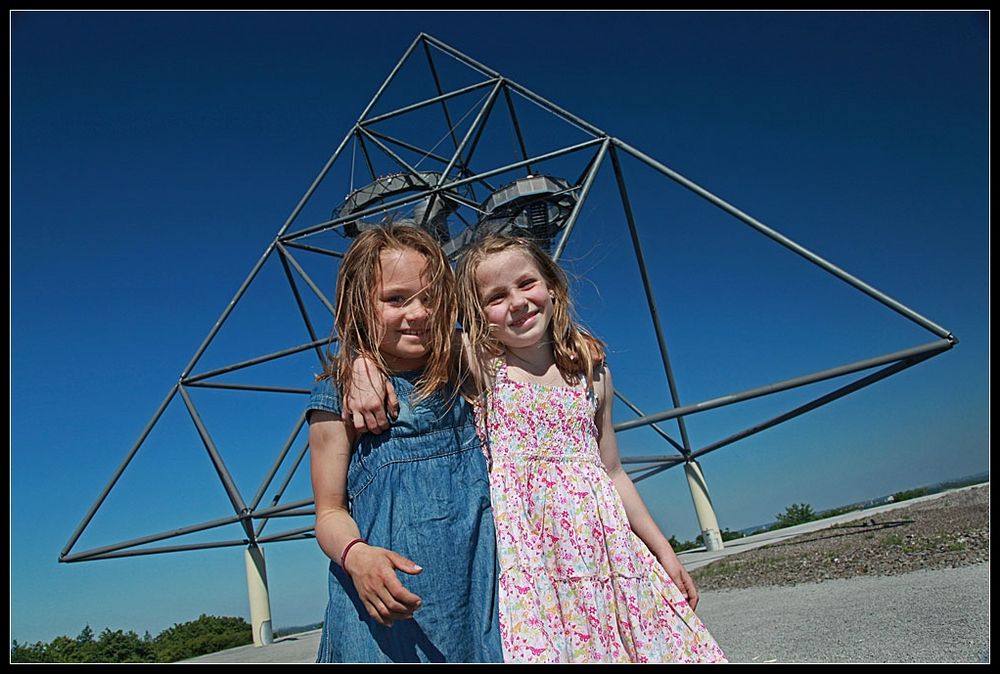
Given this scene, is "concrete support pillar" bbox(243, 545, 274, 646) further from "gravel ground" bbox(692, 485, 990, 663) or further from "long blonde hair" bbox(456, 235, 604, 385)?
"long blonde hair" bbox(456, 235, 604, 385)

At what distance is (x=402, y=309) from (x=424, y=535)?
638mm

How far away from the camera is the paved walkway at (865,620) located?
3488 millimetres

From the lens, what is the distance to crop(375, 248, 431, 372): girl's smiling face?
2000 mm

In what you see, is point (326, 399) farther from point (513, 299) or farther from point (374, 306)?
point (513, 299)

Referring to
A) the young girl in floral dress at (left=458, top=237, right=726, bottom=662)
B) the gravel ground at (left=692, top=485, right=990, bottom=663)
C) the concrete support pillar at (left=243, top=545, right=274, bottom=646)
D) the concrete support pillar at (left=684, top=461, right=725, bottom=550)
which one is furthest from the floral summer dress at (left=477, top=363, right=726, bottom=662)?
the concrete support pillar at (left=243, top=545, right=274, bottom=646)

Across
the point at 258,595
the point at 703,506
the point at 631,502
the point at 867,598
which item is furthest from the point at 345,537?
the point at 703,506

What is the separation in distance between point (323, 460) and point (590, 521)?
83cm

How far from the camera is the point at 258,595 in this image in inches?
383

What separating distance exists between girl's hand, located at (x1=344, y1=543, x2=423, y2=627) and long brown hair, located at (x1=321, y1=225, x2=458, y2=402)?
0.48 metres

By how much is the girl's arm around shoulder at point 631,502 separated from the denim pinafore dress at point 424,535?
604 mm

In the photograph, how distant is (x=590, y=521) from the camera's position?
2.13 m

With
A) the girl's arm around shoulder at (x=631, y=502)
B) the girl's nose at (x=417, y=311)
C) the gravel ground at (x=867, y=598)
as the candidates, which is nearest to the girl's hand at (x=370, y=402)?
the girl's nose at (x=417, y=311)
